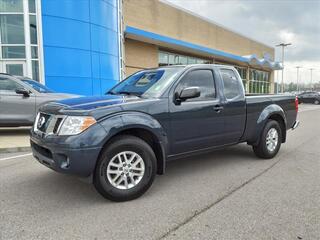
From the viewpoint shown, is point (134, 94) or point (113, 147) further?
point (134, 94)

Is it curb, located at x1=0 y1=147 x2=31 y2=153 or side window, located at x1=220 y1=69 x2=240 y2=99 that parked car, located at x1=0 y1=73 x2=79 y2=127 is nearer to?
curb, located at x1=0 y1=147 x2=31 y2=153

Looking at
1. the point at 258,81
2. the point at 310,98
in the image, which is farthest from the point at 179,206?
the point at 258,81

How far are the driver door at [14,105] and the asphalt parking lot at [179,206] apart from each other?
328 cm

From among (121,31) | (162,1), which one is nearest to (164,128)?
(121,31)

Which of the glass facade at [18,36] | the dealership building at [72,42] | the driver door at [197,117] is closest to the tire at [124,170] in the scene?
the driver door at [197,117]

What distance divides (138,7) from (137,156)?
2221cm

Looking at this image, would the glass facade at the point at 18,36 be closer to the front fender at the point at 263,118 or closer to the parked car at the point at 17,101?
the parked car at the point at 17,101

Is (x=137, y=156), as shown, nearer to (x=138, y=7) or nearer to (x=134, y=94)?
(x=134, y=94)

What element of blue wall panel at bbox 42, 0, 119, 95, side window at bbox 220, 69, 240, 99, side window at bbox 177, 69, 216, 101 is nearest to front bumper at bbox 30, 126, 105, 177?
side window at bbox 177, 69, 216, 101

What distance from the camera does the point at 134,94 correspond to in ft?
15.2

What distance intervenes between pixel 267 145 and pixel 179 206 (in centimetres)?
324

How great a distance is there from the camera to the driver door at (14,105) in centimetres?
847

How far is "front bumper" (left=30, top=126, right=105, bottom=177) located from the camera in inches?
139

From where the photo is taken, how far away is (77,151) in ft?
11.6
